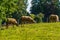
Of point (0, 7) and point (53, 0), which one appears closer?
point (0, 7)

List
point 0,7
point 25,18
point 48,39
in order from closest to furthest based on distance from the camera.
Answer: point 48,39 → point 0,7 → point 25,18

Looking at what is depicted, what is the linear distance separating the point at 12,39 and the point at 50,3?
78049 mm

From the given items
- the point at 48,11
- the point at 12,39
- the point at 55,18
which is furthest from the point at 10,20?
the point at 48,11

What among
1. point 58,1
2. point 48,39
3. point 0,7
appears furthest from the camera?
point 58,1

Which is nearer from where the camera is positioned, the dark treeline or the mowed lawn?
the mowed lawn

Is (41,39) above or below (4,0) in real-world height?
below

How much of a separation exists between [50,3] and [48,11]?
681cm

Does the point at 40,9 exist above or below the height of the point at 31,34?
above

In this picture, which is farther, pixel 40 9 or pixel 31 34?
pixel 40 9

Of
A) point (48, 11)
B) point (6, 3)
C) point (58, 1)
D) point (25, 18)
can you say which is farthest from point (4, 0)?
point (58, 1)

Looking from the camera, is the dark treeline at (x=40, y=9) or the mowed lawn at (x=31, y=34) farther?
the dark treeline at (x=40, y=9)

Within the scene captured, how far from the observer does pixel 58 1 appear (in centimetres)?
10419

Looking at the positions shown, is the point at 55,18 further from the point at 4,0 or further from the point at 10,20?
the point at 4,0

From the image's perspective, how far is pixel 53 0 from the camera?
333ft
